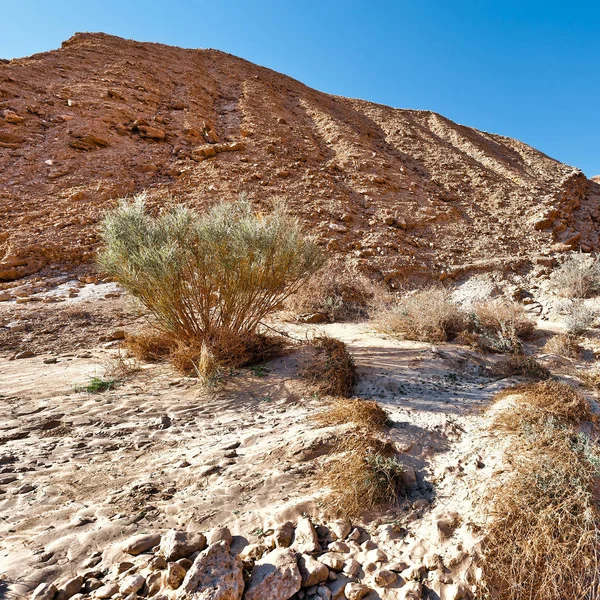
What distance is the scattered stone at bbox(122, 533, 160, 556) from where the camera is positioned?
65.8 inches

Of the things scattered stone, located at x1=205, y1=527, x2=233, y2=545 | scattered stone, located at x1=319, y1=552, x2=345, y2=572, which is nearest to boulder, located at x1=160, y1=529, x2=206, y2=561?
scattered stone, located at x1=205, y1=527, x2=233, y2=545

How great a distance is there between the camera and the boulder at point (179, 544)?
1571 mm

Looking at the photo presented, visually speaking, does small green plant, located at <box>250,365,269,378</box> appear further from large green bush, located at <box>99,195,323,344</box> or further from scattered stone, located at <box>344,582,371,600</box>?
scattered stone, located at <box>344,582,371,600</box>

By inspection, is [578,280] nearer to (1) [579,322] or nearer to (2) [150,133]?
(1) [579,322]

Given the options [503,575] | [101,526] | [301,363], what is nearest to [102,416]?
[101,526]

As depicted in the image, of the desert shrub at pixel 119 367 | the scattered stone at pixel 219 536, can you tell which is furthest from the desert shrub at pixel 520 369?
the desert shrub at pixel 119 367

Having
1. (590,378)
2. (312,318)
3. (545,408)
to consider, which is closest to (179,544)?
(545,408)

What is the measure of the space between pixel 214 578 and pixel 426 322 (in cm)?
464

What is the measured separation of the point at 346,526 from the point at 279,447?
870mm

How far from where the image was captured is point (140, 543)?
1.70 meters

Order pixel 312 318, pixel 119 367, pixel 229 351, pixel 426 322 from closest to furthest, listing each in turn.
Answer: pixel 119 367 < pixel 229 351 < pixel 426 322 < pixel 312 318

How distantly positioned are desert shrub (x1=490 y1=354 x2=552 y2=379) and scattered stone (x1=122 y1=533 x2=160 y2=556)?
383 centimetres

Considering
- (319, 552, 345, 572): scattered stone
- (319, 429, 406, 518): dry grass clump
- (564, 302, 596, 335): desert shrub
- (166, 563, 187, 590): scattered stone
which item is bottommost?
(319, 552, 345, 572): scattered stone

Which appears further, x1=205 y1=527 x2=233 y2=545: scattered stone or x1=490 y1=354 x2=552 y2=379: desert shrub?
x1=490 y1=354 x2=552 y2=379: desert shrub
